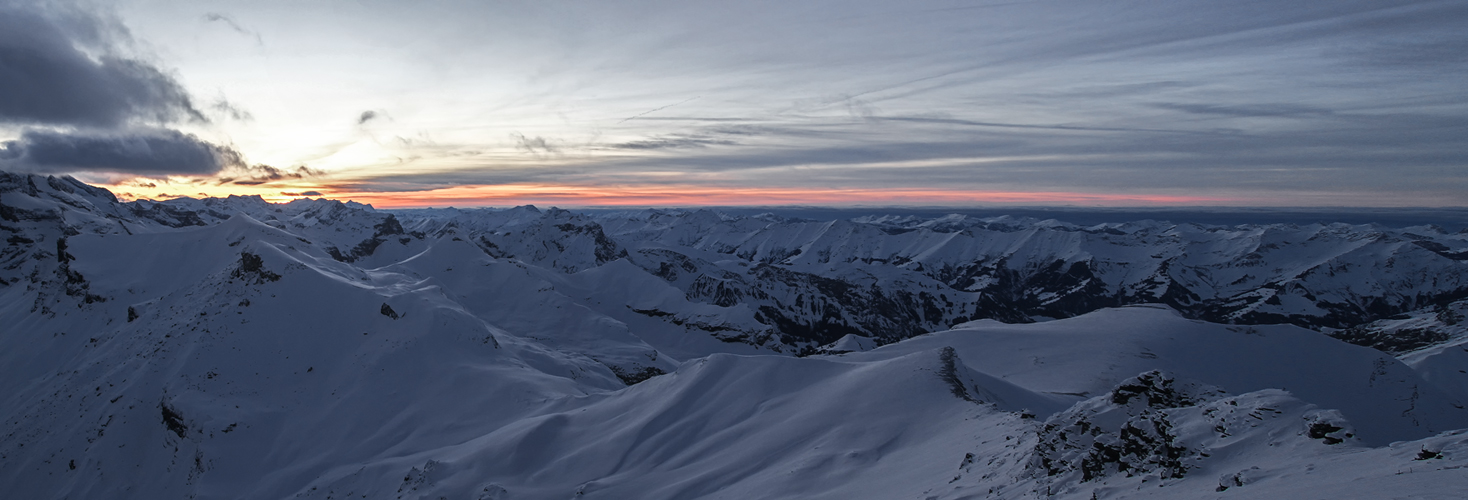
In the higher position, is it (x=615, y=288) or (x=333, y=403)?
(x=333, y=403)


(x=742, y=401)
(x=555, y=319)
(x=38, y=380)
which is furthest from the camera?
(x=555, y=319)

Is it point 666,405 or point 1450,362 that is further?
point 1450,362

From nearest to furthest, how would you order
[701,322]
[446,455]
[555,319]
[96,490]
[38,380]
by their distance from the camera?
1. [446,455]
2. [96,490]
3. [38,380]
4. [555,319]
5. [701,322]

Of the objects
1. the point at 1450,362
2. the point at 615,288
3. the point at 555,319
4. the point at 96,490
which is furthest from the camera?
the point at 615,288

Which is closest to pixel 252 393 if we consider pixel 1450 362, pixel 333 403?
pixel 333 403

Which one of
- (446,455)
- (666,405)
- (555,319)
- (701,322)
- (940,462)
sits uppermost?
(940,462)

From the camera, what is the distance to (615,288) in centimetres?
19088

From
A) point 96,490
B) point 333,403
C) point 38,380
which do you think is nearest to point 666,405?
point 333,403

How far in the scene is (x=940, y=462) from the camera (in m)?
22.1

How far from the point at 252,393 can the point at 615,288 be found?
135 m

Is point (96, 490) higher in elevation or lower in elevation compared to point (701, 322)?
higher

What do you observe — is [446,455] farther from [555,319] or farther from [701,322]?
[701,322]

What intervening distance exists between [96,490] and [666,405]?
50.7m

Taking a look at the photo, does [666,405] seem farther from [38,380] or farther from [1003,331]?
[38,380]
